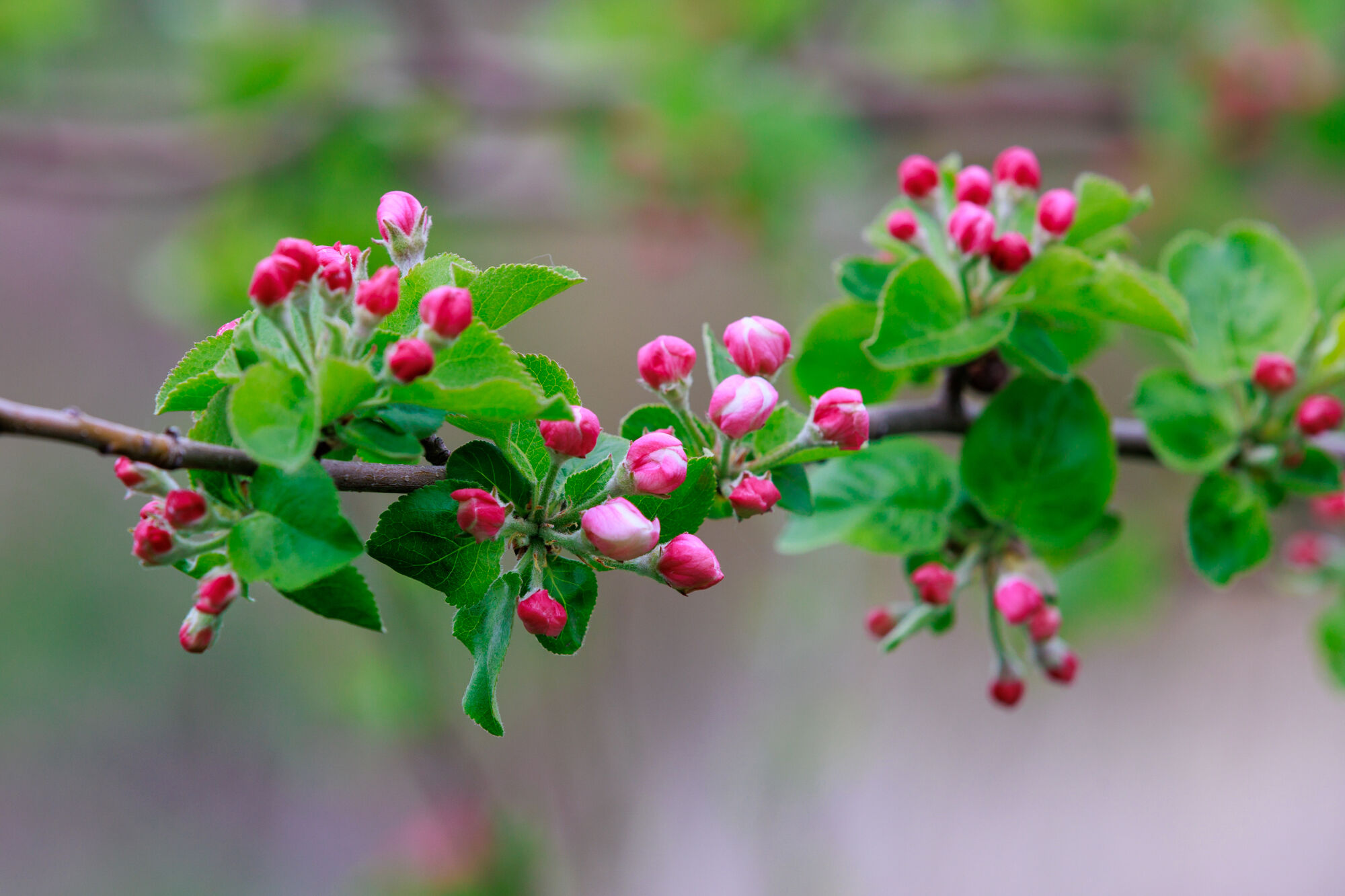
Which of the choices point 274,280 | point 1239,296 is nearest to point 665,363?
point 274,280

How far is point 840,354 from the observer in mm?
513

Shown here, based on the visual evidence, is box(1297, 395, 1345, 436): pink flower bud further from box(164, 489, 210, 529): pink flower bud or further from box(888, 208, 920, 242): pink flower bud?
box(164, 489, 210, 529): pink flower bud

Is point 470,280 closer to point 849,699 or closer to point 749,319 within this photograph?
point 749,319

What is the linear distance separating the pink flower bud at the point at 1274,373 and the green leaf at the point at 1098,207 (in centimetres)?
10

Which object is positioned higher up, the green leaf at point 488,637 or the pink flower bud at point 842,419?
the pink flower bud at point 842,419

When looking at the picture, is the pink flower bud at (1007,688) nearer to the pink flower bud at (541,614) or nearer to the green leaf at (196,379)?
the pink flower bud at (541,614)

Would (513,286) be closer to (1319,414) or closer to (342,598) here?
(342,598)

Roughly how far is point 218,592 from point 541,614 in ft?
0.39

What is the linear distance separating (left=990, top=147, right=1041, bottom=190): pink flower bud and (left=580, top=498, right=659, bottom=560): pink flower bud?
0.96 ft

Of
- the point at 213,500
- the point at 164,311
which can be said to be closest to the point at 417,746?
the point at 164,311

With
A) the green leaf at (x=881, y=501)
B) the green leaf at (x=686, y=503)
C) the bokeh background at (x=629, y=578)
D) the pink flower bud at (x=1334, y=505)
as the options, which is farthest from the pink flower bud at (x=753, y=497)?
the bokeh background at (x=629, y=578)

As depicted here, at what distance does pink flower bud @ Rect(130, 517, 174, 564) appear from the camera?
1.12 ft

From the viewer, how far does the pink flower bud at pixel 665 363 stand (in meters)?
0.38

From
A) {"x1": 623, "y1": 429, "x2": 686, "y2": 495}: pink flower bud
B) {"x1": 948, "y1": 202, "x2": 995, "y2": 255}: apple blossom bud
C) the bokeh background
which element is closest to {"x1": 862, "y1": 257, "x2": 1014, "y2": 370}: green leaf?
{"x1": 948, "y1": 202, "x2": 995, "y2": 255}: apple blossom bud
